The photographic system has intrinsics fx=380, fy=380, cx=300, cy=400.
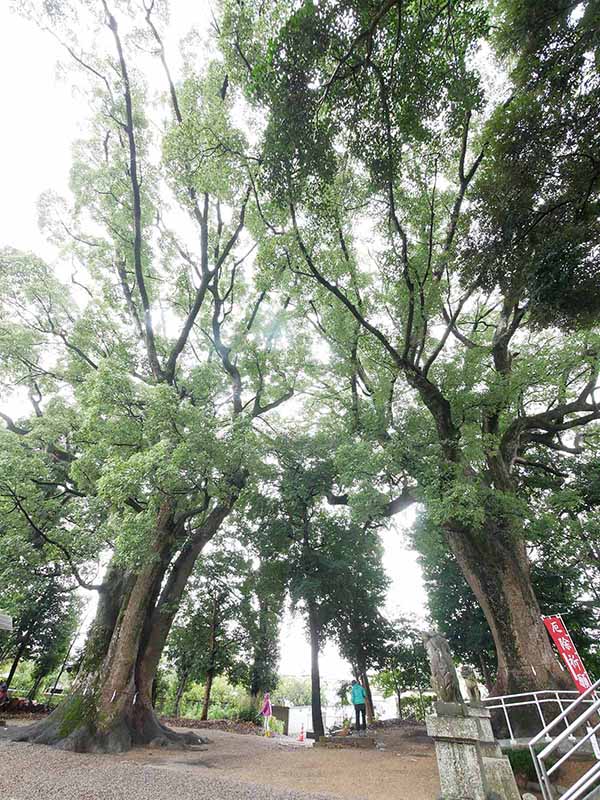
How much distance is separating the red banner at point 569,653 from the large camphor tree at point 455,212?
0.87ft

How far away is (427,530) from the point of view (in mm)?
9992

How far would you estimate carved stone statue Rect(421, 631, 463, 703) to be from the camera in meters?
4.34

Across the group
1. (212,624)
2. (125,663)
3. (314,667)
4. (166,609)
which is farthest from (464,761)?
(212,624)

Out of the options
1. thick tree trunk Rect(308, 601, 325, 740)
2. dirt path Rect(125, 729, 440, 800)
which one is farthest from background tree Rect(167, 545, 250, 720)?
dirt path Rect(125, 729, 440, 800)

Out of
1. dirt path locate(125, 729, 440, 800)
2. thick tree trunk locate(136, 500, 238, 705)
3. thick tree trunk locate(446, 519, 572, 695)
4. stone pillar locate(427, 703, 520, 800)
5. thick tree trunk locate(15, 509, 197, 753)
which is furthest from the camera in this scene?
thick tree trunk locate(136, 500, 238, 705)

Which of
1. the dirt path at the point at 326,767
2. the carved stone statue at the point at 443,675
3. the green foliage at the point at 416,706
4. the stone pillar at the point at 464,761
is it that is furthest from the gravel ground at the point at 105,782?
the green foliage at the point at 416,706

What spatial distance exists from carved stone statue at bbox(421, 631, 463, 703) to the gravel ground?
1953 mm

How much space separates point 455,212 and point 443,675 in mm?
7948

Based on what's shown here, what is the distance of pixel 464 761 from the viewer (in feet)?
12.6

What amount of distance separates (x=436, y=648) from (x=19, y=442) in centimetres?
940

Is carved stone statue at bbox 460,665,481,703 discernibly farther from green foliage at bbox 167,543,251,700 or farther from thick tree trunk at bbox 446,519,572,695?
green foliage at bbox 167,543,251,700

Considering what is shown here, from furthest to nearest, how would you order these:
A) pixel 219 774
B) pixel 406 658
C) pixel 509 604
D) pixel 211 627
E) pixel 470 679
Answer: pixel 211 627 → pixel 406 658 → pixel 509 604 → pixel 219 774 → pixel 470 679

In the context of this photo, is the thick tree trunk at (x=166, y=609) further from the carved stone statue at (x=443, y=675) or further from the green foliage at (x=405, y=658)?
the green foliage at (x=405, y=658)

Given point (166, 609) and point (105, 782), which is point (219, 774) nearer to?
point (105, 782)
